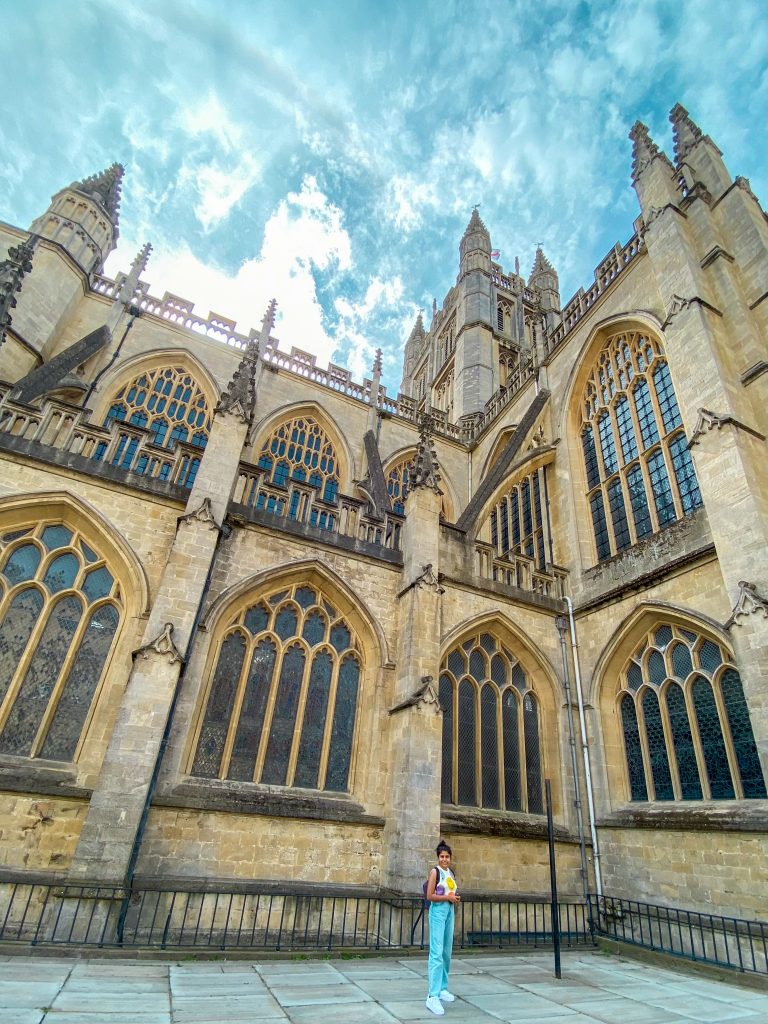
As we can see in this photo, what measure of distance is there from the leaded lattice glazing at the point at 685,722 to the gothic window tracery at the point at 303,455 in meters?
10.3

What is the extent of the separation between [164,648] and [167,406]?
11.0m

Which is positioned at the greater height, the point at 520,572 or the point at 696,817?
the point at 520,572

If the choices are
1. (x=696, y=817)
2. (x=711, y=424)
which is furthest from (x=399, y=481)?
(x=696, y=817)

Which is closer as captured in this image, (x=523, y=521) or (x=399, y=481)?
(x=523, y=521)

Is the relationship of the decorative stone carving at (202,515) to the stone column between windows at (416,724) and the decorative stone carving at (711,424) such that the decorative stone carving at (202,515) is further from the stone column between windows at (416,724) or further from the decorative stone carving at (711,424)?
the decorative stone carving at (711,424)

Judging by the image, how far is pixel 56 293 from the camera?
14930mm

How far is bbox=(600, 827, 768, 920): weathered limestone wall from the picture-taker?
24.3ft

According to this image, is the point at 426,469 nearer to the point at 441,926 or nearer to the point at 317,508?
the point at 317,508

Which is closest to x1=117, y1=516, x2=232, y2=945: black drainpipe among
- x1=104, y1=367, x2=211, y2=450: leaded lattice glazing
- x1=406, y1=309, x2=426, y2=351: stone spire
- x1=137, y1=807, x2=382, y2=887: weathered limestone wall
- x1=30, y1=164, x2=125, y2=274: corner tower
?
x1=137, y1=807, x2=382, y2=887: weathered limestone wall

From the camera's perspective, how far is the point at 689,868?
821 cm

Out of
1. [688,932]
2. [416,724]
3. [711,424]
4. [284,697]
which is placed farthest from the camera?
[711,424]

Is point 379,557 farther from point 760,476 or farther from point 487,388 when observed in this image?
point 487,388

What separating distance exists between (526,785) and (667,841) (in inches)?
98.8

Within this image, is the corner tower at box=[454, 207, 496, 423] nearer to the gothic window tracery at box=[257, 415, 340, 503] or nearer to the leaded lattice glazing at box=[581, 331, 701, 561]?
the gothic window tracery at box=[257, 415, 340, 503]
